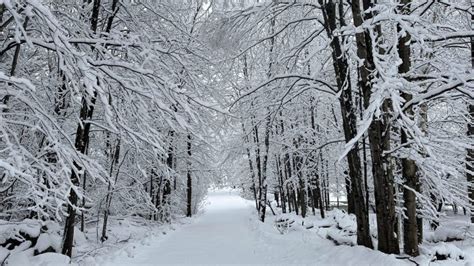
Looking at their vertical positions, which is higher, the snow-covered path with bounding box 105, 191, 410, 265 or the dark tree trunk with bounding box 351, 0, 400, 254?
the dark tree trunk with bounding box 351, 0, 400, 254

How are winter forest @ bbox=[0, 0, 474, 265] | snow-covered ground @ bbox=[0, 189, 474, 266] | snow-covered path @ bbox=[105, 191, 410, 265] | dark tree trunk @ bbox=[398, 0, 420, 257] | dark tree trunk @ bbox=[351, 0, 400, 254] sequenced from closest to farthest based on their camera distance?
winter forest @ bbox=[0, 0, 474, 265] < dark tree trunk @ bbox=[351, 0, 400, 254] < snow-covered ground @ bbox=[0, 189, 474, 266] < dark tree trunk @ bbox=[398, 0, 420, 257] < snow-covered path @ bbox=[105, 191, 410, 265]

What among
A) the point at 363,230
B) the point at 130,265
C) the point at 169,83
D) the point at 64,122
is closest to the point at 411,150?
the point at 363,230

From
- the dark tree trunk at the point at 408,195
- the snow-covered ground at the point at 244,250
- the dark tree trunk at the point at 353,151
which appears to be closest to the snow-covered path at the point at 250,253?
the snow-covered ground at the point at 244,250

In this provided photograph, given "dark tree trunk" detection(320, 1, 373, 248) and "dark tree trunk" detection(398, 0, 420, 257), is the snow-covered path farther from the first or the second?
"dark tree trunk" detection(398, 0, 420, 257)

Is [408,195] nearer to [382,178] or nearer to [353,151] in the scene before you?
[382,178]

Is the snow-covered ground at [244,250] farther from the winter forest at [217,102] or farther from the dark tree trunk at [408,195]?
the dark tree trunk at [408,195]

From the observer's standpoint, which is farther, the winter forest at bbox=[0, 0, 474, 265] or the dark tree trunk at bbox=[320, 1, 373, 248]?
the dark tree trunk at bbox=[320, 1, 373, 248]

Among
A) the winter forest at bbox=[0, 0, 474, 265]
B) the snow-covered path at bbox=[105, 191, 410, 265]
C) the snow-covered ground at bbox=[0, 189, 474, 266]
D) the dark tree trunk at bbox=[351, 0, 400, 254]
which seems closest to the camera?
the winter forest at bbox=[0, 0, 474, 265]

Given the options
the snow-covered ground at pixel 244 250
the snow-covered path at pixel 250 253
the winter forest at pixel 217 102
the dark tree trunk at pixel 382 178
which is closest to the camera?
the winter forest at pixel 217 102

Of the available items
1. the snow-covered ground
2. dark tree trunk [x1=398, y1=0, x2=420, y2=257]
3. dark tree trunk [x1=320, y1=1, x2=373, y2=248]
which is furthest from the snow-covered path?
dark tree trunk [x1=398, y1=0, x2=420, y2=257]

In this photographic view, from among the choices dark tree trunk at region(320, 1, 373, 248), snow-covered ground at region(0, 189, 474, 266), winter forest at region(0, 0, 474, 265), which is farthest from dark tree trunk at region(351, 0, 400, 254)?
dark tree trunk at region(320, 1, 373, 248)

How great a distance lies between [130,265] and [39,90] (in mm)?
4695

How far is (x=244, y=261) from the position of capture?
26.0 feet

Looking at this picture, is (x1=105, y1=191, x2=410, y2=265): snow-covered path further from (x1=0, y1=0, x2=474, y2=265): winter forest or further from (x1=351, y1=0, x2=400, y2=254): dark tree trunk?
(x1=351, y1=0, x2=400, y2=254): dark tree trunk
